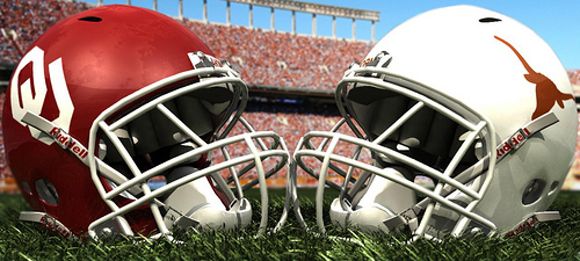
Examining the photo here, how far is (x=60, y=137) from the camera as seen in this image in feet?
7.89

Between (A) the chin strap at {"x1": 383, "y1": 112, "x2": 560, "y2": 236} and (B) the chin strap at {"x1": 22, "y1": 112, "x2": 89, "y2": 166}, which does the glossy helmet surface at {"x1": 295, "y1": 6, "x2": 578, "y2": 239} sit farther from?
(B) the chin strap at {"x1": 22, "y1": 112, "x2": 89, "y2": 166}

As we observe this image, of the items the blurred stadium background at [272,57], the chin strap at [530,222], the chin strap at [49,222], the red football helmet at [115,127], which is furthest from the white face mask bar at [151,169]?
the blurred stadium background at [272,57]

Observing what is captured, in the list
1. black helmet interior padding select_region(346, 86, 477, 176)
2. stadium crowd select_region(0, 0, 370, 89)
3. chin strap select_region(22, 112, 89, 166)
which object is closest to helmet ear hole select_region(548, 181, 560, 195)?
black helmet interior padding select_region(346, 86, 477, 176)

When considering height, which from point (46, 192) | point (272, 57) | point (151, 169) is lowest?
point (272, 57)

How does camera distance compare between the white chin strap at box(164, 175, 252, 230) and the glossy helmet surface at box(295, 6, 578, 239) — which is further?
the white chin strap at box(164, 175, 252, 230)

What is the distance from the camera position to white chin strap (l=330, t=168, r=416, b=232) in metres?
2.46

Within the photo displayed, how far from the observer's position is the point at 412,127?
104 inches

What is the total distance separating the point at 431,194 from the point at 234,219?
90cm

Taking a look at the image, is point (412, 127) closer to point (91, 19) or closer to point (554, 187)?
point (554, 187)

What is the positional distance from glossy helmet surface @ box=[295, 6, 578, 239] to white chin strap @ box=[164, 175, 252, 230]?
0.39 metres

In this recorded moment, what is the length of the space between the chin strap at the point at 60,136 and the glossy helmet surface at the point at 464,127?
96 centimetres

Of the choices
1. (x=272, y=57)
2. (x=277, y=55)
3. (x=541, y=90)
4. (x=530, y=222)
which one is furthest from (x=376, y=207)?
(x=277, y=55)

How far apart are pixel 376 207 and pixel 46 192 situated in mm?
1558

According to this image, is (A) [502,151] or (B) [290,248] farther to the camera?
(A) [502,151]
